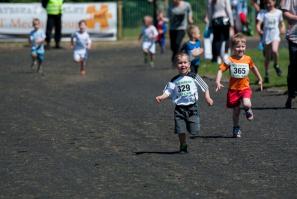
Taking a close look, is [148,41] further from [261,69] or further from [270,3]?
[270,3]

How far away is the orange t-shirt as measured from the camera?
14.0 meters

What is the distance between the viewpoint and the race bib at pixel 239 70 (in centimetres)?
1401

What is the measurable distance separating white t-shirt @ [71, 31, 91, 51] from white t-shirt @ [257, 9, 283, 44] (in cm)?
566

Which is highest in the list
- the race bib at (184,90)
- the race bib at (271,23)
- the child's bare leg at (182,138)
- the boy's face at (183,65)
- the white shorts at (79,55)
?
the boy's face at (183,65)

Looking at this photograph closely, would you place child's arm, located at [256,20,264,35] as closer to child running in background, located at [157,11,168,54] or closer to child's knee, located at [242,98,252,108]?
child running in background, located at [157,11,168,54]

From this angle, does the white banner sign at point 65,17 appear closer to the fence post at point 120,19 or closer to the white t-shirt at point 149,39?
the fence post at point 120,19

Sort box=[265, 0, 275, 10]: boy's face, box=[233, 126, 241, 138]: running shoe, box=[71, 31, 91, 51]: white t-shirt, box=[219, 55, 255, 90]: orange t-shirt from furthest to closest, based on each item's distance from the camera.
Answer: box=[71, 31, 91, 51]: white t-shirt → box=[265, 0, 275, 10]: boy's face → box=[219, 55, 255, 90]: orange t-shirt → box=[233, 126, 241, 138]: running shoe

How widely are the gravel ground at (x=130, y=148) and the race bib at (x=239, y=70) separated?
2.64ft

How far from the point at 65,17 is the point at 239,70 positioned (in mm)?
23062

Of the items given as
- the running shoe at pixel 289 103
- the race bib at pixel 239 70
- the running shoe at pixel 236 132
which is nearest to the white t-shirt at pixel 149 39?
the running shoe at pixel 289 103

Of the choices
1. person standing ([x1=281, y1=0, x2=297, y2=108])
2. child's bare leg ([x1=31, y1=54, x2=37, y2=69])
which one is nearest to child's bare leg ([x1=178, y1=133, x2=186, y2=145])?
person standing ([x1=281, y1=0, x2=297, y2=108])

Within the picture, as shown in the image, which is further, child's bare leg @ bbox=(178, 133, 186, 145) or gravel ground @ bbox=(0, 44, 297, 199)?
child's bare leg @ bbox=(178, 133, 186, 145)

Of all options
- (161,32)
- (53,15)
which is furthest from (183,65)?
(161,32)

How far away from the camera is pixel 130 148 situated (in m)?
12.6
